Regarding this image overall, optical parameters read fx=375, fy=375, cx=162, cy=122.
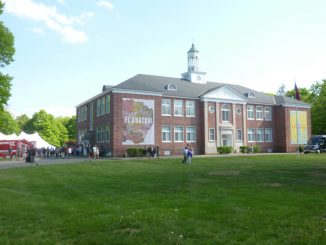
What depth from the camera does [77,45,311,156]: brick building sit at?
4612cm

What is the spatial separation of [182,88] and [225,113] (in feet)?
24.2

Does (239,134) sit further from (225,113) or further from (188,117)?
(188,117)

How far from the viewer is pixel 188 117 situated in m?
51.8

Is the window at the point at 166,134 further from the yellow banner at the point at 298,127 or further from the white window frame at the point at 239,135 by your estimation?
the yellow banner at the point at 298,127

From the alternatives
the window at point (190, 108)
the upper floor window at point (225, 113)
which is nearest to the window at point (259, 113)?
the upper floor window at point (225, 113)

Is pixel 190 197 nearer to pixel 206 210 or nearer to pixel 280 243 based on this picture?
pixel 206 210

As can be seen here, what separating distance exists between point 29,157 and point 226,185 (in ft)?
72.9

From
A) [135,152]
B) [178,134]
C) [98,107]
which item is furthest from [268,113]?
[98,107]

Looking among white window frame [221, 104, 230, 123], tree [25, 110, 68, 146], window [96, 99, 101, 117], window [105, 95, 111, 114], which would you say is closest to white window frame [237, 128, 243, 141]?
white window frame [221, 104, 230, 123]

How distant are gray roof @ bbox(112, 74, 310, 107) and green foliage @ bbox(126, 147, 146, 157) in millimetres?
7354

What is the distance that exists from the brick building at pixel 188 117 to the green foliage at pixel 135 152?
48.1 inches

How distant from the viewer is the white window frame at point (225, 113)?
5441 cm

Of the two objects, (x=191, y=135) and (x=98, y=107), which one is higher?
(x=98, y=107)

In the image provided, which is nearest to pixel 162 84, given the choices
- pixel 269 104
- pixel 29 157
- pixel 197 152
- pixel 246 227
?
pixel 197 152
